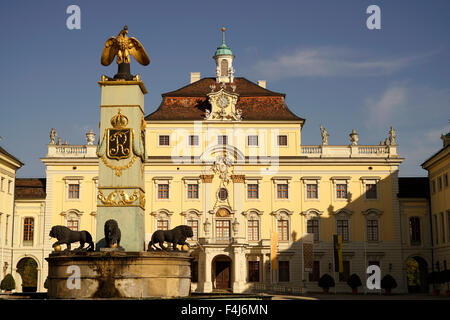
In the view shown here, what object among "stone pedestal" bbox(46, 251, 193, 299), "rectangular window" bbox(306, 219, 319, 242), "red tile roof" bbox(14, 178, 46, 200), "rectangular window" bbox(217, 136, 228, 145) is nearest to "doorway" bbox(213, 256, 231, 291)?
"rectangular window" bbox(306, 219, 319, 242)

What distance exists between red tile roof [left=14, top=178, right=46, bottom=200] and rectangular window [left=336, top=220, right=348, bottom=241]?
22931mm

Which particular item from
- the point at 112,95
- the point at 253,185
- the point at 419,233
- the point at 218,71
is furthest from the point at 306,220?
the point at 112,95

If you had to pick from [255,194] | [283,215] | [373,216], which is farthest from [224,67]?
[373,216]

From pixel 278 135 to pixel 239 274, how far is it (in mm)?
11356

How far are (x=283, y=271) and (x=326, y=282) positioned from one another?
4.30 metres

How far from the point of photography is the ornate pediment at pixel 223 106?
49.7 meters

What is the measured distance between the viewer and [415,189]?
50.3 m

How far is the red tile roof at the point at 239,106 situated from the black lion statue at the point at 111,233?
108ft

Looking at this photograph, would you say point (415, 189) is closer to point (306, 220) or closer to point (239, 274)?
point (306, 220)

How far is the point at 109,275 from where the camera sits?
16.2 meters

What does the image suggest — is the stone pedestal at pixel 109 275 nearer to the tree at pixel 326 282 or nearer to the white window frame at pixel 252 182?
the tree at pixel 326 282

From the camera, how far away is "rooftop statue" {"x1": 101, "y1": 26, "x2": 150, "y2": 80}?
19016 millimetres

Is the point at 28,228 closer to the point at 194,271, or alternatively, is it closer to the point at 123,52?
the point at 194,271

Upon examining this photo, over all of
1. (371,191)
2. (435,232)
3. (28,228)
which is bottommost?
(435,232)
